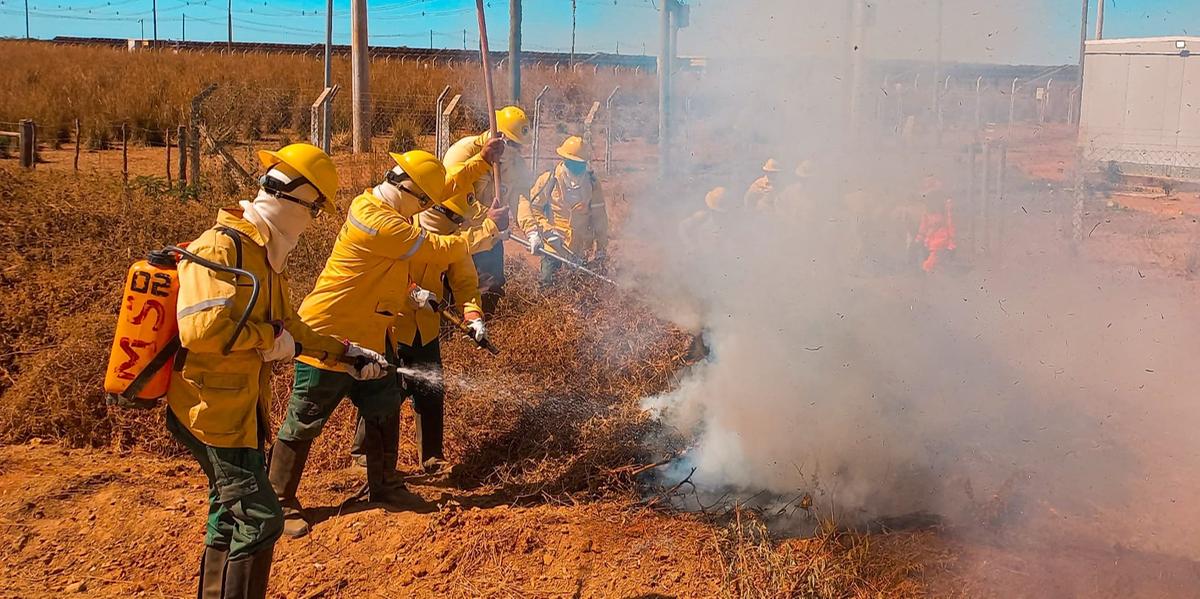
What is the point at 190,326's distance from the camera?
2.83m

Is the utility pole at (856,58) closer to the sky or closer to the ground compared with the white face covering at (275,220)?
closer to the sky

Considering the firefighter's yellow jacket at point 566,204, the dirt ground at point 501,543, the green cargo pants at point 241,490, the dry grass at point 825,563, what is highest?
the firefighter's yellow jacket at point 566,204

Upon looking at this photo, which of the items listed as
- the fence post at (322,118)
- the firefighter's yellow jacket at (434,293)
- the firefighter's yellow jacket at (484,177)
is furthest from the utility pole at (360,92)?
the firefighter's yellow jacket at (434,293)

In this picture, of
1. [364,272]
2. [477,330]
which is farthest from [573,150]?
[364,272]

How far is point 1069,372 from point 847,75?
287 centimetres

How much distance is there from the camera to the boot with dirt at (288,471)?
13.8 feet

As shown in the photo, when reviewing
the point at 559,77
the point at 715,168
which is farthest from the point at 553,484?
the point at 559,77

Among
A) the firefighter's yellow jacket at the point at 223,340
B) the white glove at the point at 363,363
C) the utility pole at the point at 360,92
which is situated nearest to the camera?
the firefighter's yellow jacket at the point at 223,340

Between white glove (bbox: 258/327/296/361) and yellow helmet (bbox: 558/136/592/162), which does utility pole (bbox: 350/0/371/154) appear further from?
white glove (bbox: 258/327/296/361)

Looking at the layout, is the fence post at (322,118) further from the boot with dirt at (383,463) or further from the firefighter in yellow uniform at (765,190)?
the boot with dirt at (383,463)

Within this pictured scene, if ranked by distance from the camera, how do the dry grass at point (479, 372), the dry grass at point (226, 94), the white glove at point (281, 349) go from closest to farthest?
the white glove at point (281, 349) → the dry grass at point (479, 372) → the dry grass at point (226, 94)

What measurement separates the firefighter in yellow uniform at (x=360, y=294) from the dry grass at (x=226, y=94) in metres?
11.2

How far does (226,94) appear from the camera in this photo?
19062 millimetres

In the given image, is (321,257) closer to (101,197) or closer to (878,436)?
(101,197)
